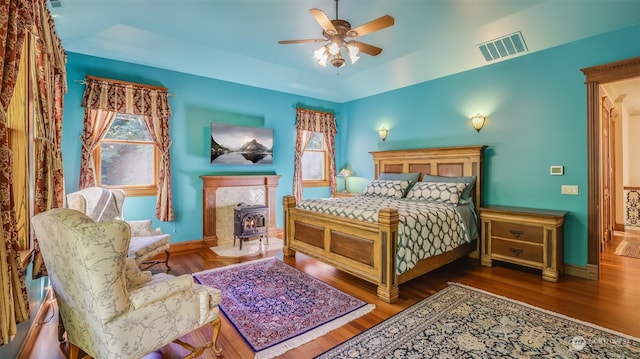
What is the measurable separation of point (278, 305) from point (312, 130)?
4141mm

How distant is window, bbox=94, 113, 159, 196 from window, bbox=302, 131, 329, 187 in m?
2.95

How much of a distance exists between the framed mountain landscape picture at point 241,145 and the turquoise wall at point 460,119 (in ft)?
0.49

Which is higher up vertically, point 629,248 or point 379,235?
point 379,235

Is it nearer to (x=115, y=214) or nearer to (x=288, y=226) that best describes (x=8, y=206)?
(x=115, y=214)

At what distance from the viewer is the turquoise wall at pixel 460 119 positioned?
3629 millimetres

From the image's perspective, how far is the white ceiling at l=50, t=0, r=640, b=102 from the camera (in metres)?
3.19

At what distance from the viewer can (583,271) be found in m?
3.54

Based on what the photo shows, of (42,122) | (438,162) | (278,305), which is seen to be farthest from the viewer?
(438,162)

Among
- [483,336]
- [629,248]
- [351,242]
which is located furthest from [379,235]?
[629,248]

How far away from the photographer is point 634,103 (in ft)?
18.8

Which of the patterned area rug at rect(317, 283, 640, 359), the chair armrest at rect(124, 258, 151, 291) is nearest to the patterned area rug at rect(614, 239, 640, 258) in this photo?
the patterned area rug at rect(317, 283, 640, 359)

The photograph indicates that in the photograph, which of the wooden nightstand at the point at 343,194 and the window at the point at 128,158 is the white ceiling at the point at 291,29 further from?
the wooden nightstand at the point at 343,194

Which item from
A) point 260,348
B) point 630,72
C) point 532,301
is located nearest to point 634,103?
point 630,72

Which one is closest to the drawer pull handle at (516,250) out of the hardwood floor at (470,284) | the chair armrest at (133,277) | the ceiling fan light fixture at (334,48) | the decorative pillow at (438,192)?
the hardwood floor at (470,284)
